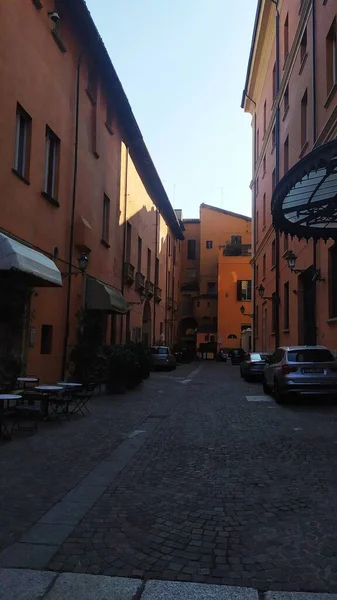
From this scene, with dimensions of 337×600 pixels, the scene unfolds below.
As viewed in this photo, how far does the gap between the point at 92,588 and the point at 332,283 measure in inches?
500

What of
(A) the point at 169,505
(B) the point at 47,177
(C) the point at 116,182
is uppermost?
(C) the point at 116,182

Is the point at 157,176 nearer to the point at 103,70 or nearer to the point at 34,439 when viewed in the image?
the point at 103,70

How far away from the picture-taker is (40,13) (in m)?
12.5

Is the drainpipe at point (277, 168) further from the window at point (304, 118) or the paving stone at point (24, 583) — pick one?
the paving stone at point (24, 583)

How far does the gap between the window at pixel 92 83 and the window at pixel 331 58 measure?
25.2 ft

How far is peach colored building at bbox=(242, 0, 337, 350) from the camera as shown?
14379 millimetres

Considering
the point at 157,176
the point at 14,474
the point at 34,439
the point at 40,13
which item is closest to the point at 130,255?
the point at 157,176

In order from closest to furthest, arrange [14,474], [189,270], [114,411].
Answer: [14,474] → [114,411] → [189,270]

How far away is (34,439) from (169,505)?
3570 mm

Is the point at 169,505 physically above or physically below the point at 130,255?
below

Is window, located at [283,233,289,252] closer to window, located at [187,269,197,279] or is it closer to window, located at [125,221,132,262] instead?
window, located at [125,221,132,262]

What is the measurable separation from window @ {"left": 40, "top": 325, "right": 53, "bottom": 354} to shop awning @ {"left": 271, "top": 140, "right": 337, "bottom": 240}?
661cm

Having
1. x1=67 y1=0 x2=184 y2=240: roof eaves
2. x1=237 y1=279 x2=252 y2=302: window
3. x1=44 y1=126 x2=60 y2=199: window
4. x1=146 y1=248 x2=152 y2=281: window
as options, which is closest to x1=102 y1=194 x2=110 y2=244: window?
x1=67 y1=0 x2=184 y2=240: roof eaves

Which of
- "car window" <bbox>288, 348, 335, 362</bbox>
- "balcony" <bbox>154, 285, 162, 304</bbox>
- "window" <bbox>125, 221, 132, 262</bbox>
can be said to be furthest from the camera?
"balcony" <bbox>154, 285, 162, 304</bbox>
